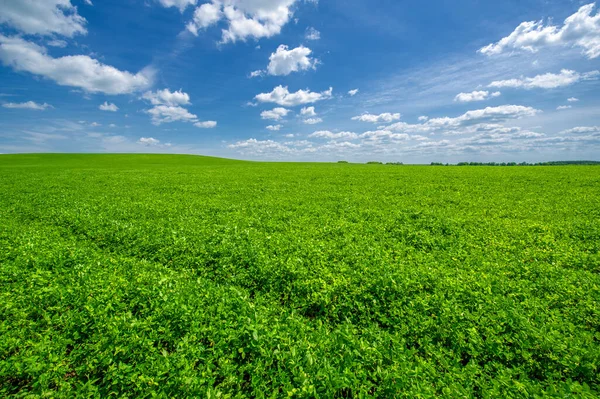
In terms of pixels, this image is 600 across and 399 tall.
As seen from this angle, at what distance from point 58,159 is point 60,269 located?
109m

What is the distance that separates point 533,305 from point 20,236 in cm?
1938

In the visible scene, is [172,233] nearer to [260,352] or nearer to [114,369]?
[114,369]

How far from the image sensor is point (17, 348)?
230 inches

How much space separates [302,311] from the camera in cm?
745

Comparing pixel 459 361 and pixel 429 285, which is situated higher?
pixel 429 285

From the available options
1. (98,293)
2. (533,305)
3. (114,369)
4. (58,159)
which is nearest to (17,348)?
(98,293)

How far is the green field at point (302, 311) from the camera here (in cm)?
500

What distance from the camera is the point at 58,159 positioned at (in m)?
89.3

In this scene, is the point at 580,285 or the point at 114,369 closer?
the point at 114,369

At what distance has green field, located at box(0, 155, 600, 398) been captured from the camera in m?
5.00

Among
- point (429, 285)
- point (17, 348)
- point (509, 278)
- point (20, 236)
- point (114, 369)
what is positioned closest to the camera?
point (114, 369)

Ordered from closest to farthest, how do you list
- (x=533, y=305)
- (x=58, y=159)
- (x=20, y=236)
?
(x=533, y=305)
(x=20, y=236)
(x=58, y=159)

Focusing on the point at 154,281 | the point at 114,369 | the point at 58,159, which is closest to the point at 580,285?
the point at 114,369

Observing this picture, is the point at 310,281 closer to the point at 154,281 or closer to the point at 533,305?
the point at 154,281
